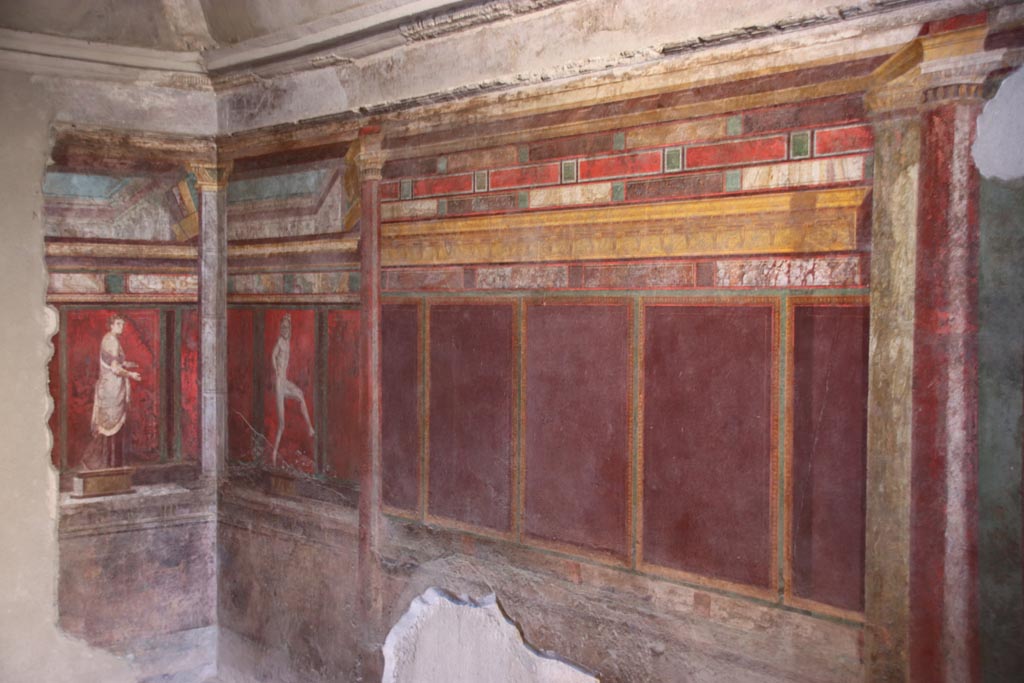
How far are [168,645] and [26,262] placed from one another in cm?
191

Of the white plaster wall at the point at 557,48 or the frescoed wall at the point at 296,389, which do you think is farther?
the frescoed wall at the point at 296,389

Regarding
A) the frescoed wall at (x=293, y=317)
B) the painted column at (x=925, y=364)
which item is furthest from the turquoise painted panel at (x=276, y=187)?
the painted column at (x=925, y=364)

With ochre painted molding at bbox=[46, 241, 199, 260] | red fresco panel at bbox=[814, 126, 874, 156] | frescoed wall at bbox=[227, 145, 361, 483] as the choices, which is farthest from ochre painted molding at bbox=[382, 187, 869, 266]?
ochre painted molding at bbox=[46, 241, 199, 260]

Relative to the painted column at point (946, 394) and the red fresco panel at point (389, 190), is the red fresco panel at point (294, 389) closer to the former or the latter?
the red fresco panel at point (389, 190)

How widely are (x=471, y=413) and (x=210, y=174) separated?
1937mm

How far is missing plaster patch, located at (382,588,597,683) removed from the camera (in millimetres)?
2916

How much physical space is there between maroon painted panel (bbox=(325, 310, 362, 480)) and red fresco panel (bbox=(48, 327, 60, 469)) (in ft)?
4.15

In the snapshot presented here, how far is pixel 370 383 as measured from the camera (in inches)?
136

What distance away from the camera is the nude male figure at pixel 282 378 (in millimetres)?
3781

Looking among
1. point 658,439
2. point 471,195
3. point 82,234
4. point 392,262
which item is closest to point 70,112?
point 82,234

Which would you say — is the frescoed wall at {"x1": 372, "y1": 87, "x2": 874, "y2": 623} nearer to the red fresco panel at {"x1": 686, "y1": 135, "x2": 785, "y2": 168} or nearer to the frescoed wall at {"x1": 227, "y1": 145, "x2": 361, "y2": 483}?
the red fresco panel at {"x1": 686, "y1": 135, "x2": 785, "y2": 168}

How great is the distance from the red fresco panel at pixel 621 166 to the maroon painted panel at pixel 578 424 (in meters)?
0.43

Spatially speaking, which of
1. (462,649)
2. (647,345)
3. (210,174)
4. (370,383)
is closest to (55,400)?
(210,174)

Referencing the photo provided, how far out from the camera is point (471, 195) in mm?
3100
